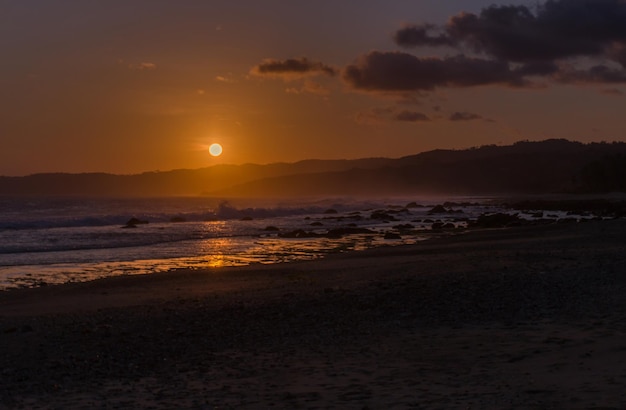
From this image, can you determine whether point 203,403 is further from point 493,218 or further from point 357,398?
point 493,218

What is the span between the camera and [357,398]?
7848mm

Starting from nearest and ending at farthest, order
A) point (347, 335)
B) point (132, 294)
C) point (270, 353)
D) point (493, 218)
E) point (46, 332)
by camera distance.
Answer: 1. point (270, 353)
2. point (347, 335)
3. point (46, 332)
4. point (132, 294)
5. point (493, 218)

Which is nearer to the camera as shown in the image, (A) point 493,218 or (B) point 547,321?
(B) point 547,321

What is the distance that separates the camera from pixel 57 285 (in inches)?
767

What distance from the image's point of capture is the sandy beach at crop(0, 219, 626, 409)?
8055 millimetres

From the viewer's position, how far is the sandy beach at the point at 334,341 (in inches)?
317

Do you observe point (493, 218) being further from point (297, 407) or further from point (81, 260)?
point (297, 407)

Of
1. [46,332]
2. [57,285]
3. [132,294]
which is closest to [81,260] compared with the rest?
[57,285]

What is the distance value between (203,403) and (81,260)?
2103cm

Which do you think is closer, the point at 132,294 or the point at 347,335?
the point at 347,335

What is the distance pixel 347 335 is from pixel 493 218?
38.9 m

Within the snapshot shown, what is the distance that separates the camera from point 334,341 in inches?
429

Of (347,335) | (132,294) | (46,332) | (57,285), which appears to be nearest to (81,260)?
(57,285)

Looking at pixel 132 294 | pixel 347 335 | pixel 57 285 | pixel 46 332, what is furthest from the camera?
pixel 57 285
